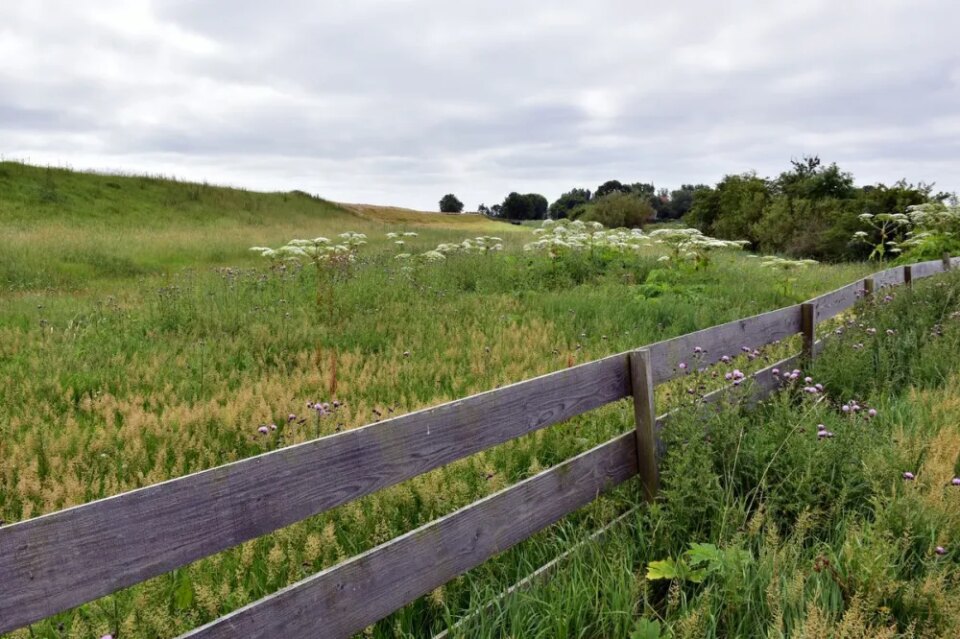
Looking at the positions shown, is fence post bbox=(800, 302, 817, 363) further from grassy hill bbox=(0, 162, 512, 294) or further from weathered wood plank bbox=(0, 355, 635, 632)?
grassy hill bbox=(0, 162, 512, 294)

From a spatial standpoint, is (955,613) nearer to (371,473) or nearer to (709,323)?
(371,473)

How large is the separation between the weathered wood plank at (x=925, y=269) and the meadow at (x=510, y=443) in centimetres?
150

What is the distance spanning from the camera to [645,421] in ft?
12.7

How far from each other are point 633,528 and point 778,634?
3.56 feet

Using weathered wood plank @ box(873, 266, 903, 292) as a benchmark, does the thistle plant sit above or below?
above

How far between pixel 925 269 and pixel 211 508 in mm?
13133

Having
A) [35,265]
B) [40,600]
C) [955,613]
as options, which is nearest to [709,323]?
[955,613]

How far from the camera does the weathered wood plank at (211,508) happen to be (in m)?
1.64

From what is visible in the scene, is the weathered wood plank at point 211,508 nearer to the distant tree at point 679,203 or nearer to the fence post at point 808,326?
the fence post at point 808,326

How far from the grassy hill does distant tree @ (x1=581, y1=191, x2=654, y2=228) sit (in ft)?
38.2

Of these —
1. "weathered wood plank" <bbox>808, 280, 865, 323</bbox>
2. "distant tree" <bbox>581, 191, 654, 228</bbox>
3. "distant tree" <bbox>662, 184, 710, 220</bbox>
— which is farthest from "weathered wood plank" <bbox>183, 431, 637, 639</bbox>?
"distant tree" <bbox>662, 184, 710, 220</bbox>

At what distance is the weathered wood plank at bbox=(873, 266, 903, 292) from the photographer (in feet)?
31.6

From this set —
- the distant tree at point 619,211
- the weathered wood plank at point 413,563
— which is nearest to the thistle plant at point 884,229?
the weathered wood plank at point 413,563

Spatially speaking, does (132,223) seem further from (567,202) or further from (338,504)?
(567,202)
